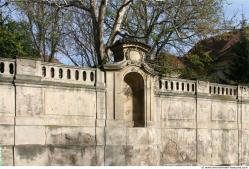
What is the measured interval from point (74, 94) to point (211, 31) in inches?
341

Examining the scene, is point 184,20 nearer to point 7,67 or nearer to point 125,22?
point 125,22

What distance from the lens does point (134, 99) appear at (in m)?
17.4

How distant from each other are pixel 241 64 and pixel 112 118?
65.5 feet

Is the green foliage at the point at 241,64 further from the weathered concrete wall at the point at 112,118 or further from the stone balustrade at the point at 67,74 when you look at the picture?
the stone balustrade at the point at 67,74

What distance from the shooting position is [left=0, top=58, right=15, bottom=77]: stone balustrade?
13586 mm

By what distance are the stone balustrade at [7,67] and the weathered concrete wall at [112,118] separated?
0.03 metres

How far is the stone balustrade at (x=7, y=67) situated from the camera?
44.6 ft

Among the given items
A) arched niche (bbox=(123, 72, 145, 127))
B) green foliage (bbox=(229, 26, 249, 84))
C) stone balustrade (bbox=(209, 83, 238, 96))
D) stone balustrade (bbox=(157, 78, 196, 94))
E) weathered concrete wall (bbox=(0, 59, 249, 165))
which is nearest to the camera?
weathered concrete wall (bbox=(0, 59, 249, 165))

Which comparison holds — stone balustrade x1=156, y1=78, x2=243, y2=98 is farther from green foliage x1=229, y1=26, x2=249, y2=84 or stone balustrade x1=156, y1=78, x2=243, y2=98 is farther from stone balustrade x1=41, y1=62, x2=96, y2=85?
green foliage x1=229, y1=26, x2=249, y2=84

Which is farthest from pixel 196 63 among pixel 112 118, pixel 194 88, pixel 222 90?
pixel 112 118

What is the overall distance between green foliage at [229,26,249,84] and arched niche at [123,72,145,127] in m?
17.5

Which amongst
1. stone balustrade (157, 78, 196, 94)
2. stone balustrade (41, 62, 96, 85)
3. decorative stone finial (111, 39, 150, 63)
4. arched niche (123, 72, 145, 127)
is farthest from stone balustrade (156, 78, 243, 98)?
stone balustrade (41, 62, 96, 85)

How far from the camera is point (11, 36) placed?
21.7m

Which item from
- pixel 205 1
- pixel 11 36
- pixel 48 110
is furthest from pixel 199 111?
pixel 11 36
